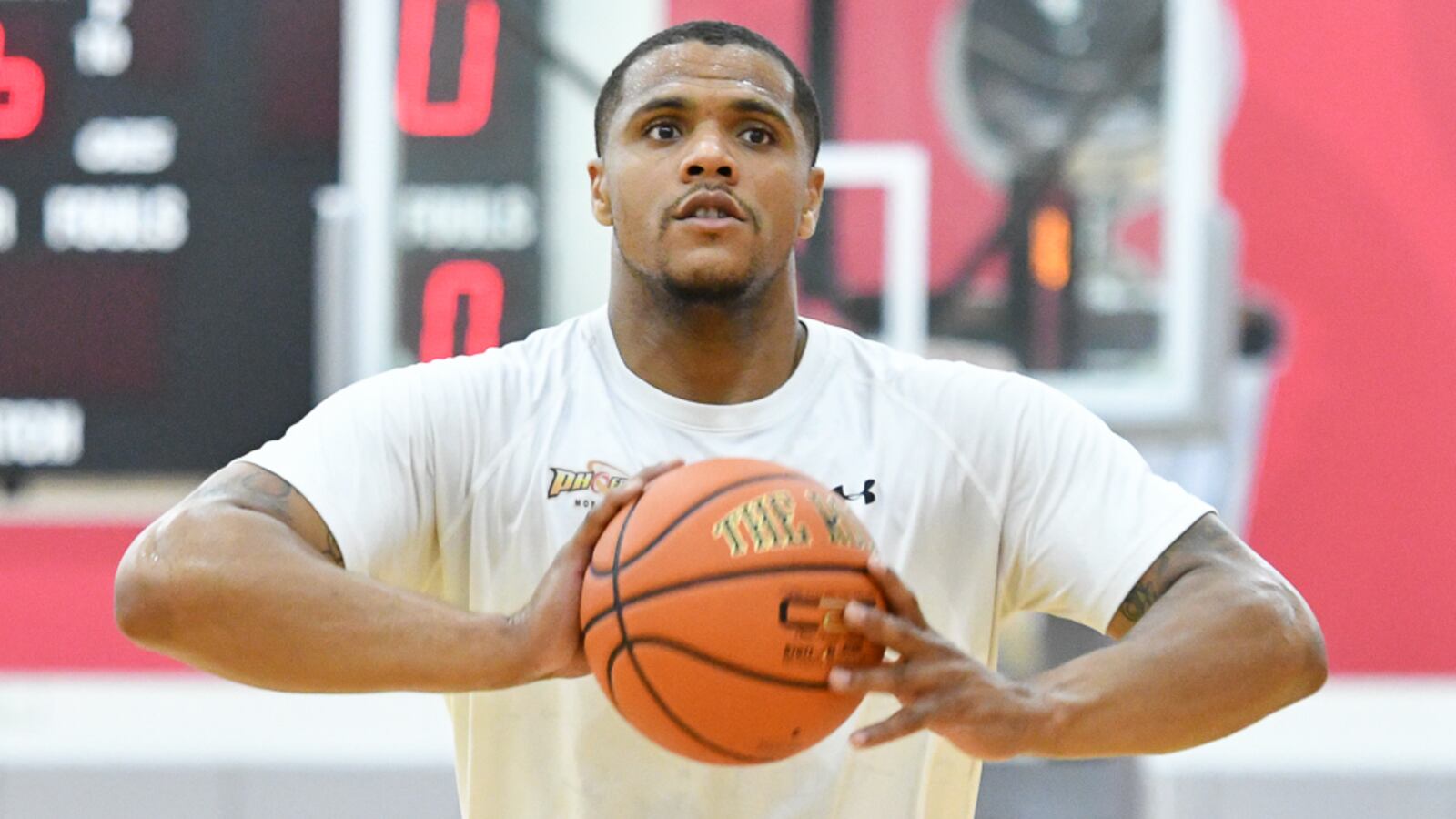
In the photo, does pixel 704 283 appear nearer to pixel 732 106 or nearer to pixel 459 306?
pixel 732 106

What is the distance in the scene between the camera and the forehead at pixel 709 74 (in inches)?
82.1

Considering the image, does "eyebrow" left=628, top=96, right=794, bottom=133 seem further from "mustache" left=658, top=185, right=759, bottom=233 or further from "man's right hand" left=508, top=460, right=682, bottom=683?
"man's right hand" left=508, top=460, right=682, bottom=683

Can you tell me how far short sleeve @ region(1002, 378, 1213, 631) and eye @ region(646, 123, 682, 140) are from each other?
1.80ft

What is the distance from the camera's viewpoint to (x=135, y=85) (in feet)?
14.3

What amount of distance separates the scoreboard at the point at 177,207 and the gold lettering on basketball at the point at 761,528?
256 centimetres

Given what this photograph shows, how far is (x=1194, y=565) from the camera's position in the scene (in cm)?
195

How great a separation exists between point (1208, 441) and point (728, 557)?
8.87 feet

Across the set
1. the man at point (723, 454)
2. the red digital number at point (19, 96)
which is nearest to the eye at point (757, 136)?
the man at point (723, 454)

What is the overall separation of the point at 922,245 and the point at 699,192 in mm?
2491

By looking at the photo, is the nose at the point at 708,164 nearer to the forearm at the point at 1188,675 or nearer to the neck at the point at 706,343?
the neck at the point at 706,343

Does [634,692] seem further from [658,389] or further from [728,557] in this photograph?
[658,389]

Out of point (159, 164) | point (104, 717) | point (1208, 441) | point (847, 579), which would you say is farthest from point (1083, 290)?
point (104, 717)

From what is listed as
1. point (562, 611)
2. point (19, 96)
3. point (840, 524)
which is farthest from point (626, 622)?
point (19, 96)

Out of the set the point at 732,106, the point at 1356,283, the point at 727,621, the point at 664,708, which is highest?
the point at 732,106
